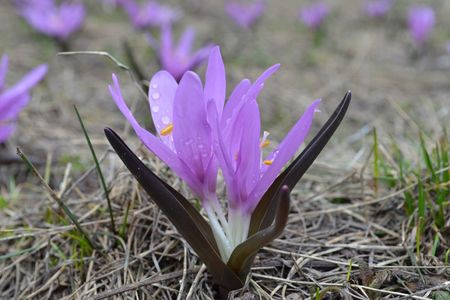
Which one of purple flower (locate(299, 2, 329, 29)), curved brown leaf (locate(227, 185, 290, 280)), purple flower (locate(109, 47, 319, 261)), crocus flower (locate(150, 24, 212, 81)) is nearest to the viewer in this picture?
curved brown leaf (locate(227, 185, 290, 280))

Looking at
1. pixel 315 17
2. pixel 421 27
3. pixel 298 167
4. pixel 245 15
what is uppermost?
pixel 298 167

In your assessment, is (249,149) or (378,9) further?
(378,9)

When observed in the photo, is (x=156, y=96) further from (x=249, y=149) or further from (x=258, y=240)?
(x=258, y=240)

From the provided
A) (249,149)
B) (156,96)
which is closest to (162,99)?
(156,96)

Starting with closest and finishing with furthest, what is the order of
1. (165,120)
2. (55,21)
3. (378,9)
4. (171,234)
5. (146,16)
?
(165,120) < (171,234) < (55,21) < (146,16) < (378,9)

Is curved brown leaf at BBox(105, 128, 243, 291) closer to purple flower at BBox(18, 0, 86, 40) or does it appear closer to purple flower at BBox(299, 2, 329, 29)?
purple flower at BBox(18, 0, 86, 40)

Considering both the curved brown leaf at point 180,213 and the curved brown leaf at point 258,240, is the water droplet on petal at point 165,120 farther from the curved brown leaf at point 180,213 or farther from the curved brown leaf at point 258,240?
the curved brown leaf at point 258,240

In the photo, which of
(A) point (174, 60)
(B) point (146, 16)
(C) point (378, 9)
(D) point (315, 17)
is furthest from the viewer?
(C) point (378, 9)

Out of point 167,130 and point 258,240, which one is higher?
point 167,130

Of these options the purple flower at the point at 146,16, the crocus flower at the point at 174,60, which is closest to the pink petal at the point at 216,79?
the crocus flower at the point at 174,60

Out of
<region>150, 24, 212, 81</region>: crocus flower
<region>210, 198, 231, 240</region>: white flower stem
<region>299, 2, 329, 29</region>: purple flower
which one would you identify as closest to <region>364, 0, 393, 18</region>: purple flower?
<region>299, 2, 329, 29</region>: purple flower
